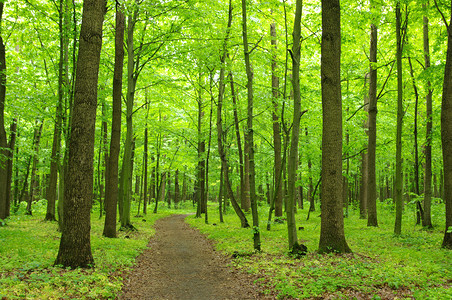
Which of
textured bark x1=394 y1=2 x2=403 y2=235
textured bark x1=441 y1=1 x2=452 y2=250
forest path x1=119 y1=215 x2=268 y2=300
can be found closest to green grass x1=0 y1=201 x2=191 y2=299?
forest path x1=119 y1=215 x2=268 y2=300

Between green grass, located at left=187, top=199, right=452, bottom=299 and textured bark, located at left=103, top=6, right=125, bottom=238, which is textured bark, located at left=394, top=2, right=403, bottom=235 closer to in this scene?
green grass, located at left=187, top=199, right=452, bottom=299

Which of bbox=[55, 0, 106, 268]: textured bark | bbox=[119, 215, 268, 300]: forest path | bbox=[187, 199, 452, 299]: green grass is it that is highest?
bbox=[55, 0, 106, 268]: textured bark

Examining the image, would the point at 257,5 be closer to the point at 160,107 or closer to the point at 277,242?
the point at 277,242

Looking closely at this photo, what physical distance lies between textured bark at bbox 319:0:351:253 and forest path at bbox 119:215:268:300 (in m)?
2.66

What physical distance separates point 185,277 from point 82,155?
4028 mm

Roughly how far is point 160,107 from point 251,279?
1670cm

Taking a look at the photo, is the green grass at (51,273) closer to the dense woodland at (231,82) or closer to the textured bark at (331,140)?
the dense woodland at (231,82)

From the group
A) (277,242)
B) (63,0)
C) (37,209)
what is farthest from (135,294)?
(37,209)

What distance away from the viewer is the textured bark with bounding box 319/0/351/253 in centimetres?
772

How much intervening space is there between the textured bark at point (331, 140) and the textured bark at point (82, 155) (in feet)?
19.7

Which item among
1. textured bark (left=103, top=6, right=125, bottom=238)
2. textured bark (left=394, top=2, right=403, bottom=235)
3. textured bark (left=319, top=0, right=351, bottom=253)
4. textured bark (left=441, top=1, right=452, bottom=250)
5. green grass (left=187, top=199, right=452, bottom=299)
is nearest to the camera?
green grass (left=187, top=199, right=452, bottom=299)

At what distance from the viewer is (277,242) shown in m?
10.6

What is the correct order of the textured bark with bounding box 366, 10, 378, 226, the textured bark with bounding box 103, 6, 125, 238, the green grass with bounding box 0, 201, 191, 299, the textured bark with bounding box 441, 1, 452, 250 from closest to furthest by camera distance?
the green grass with bounding box 0, 201, 191, 299, the textured bark with bounding box 441, 1, 452, 250, the textured bark with bounding box 103, 6, 125, 238, the textured bark with bounding box 366, 10, 378, 226

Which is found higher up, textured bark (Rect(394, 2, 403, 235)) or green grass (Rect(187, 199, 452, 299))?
textured bark (Rect(394, 2, 403, 235))
